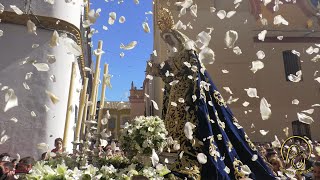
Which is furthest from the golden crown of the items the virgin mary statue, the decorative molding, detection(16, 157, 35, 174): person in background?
the decorative molding

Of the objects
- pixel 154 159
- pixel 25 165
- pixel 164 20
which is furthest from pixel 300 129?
pixel 154 159

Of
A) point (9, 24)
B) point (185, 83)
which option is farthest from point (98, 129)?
point (9, 24)

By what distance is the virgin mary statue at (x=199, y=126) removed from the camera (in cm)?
309

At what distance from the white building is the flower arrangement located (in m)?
2.55

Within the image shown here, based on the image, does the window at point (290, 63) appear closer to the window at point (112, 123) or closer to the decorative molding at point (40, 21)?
the decorative molding at point (40, 21)

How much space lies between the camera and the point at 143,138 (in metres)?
2.85

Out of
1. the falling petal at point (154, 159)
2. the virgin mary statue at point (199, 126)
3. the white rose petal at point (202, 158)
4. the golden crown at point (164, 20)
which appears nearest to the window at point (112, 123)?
the golden crown at point (164, 20)

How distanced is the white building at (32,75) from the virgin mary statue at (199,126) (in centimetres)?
204

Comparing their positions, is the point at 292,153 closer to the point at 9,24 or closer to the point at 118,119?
the point at 9,24

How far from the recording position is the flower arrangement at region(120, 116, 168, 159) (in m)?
2.82

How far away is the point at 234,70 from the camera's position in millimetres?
13805

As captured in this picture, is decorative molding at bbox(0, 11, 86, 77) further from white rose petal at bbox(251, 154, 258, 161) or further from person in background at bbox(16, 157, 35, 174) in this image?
white rose petal at bbox(251, 154, 258, 161)

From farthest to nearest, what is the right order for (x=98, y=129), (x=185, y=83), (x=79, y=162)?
1. (x=185, y=83)
2. (x=98, y=129)
3. (x=79, y=162)

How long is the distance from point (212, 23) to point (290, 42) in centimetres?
345
